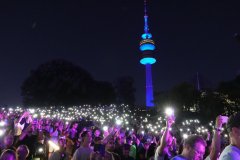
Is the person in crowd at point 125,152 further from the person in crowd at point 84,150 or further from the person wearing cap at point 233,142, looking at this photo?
the person wearing cap at point 233,142

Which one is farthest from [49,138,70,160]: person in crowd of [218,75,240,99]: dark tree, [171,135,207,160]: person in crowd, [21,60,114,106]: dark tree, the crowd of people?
[21,60,114,106]: dark tree

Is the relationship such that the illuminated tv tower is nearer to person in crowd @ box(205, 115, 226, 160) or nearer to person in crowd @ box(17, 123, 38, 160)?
person in crowd @ box(17, 123, 38, 160)

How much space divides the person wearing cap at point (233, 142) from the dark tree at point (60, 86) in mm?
64195

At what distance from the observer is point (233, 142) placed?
3.68m

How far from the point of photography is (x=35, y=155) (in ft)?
32.6

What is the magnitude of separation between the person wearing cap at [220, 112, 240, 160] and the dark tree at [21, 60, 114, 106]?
6420 cm

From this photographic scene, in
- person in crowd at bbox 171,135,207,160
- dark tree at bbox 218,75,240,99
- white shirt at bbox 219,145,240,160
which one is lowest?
white shirt at bbox 219,145,240,160

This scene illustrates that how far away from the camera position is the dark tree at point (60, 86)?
6875cm

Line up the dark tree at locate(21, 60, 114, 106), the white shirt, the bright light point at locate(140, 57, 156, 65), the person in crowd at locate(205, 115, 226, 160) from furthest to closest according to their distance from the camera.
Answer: the bright light point at locate(140, 57, 156, 65) → the dark tree at locate(21, 60, 114, 106) → the person in crowd at locate(205, 115, 226, 160) → the white shirt

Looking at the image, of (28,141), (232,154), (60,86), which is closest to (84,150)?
(28,141)

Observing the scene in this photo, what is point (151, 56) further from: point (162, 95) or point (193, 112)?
point (193, 112)

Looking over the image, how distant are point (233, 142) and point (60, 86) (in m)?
70.0

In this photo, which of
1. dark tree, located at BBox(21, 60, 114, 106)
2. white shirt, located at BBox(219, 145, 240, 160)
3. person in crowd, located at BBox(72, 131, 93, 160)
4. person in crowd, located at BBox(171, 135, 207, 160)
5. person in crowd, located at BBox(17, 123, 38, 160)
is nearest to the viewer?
white shirt, located at BBox(219, 145, 240, 160)

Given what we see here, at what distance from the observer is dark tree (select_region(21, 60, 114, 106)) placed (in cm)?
6875
